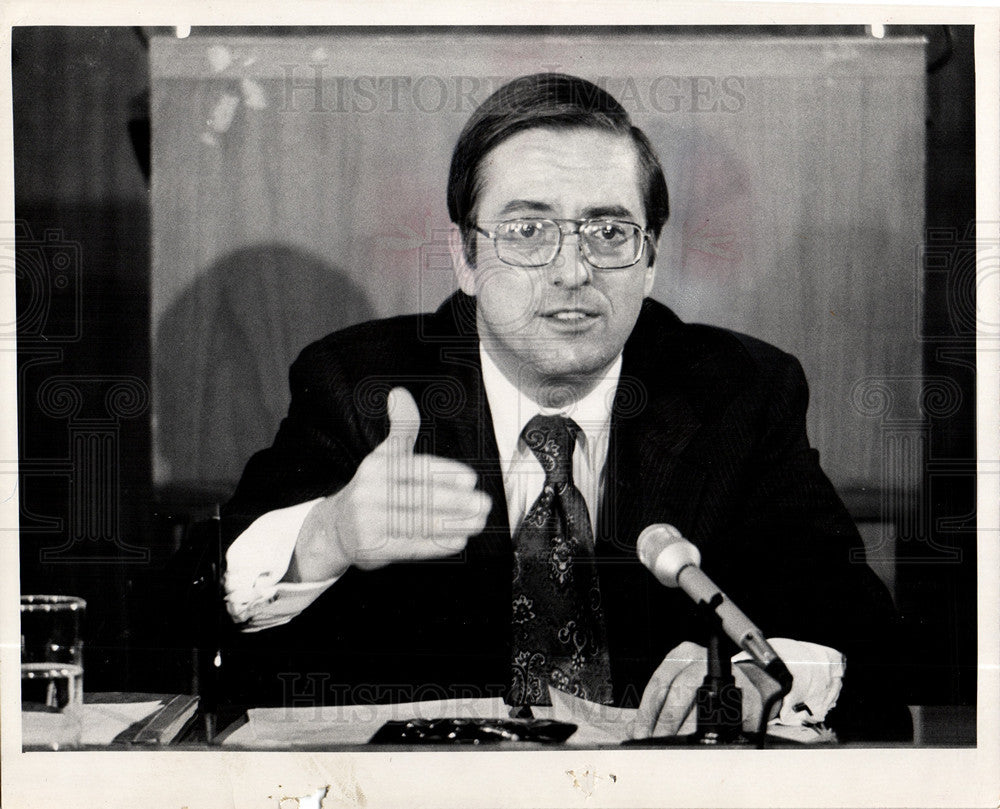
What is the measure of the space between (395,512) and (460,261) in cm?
50

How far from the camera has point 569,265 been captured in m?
1.85

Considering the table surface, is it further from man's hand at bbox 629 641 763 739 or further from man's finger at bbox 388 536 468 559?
man's finger at bbox 388 536 468 559

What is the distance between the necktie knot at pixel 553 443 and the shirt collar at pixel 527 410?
0.04ft


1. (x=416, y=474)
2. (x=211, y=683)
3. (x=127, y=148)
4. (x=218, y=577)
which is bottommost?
(x=211, y=683)

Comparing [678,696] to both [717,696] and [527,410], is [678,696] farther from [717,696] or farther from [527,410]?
[527,410]

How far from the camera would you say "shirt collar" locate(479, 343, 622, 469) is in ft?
6.18

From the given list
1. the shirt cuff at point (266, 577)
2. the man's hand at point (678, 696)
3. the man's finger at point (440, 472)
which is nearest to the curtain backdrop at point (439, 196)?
the shirt cuff at point (266, 577)

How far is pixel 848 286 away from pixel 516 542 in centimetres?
81

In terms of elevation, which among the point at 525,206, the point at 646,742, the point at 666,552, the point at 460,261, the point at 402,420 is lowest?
the point at 646,742

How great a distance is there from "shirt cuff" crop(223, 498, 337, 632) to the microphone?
24.3 inches

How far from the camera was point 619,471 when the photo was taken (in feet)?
6.17

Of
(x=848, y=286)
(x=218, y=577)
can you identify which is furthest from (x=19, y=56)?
(x=848, y=286)

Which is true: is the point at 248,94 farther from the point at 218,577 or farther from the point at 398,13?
the point at 218,577

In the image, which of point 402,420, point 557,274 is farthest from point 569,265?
point 402,420
